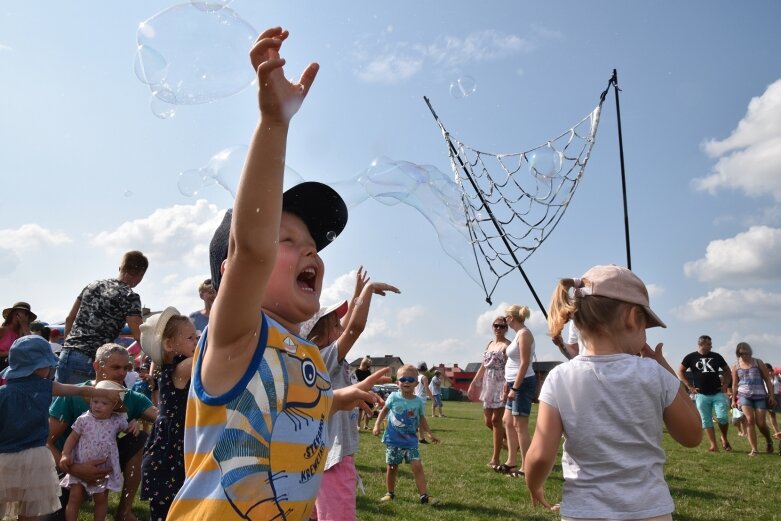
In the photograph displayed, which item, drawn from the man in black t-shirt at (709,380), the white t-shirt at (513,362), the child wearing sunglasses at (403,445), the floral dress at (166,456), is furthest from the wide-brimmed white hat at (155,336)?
the man in black t-shirt at (709,380)

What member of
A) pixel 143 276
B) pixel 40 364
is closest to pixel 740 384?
pixel 143 276

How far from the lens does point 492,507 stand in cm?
649

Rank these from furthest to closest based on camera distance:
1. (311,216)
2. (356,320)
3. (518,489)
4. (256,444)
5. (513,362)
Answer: (513,362) → (518,489) → (356,320) → (311,216) → (256,444)

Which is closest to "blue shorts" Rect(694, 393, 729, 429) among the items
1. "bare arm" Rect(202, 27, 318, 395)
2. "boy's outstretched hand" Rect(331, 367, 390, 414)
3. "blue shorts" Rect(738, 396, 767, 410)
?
"blue shorts" Rect(738, 396, 767, 410)

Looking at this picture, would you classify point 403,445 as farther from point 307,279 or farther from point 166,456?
point 307,279

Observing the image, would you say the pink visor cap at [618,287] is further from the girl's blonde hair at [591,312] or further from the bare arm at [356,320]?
the bare arm at [356,320]

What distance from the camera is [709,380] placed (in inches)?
455

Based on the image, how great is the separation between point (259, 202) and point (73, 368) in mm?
4699

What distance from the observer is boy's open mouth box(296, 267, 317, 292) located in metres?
1.97

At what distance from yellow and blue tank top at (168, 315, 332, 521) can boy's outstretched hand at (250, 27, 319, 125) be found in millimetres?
576

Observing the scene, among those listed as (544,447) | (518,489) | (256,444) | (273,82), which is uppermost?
(273,82)

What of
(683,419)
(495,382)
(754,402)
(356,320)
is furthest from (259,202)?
(754,402)

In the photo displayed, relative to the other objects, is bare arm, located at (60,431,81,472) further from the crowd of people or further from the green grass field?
the green grass field

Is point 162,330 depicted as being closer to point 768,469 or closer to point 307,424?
point 307,424
